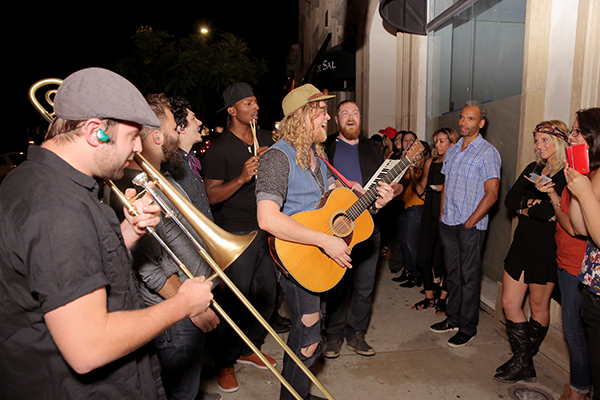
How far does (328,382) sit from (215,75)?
32.6 ft

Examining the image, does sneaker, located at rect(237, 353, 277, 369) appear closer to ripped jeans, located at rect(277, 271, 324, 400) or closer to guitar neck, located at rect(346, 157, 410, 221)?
ripped jeans, located at rect(277, 271, 324, 400)

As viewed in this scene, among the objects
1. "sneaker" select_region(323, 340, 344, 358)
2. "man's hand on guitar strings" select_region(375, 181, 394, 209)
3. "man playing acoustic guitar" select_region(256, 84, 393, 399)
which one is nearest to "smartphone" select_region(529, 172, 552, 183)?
"man's hand on guitar strings" select_region(375, 181, 394, 209)

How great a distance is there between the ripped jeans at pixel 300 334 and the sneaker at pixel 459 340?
208 centimetres

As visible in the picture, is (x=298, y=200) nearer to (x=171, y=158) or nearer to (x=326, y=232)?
(x=326, y=232)

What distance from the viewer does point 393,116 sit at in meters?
9.30

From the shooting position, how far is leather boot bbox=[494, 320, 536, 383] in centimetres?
330

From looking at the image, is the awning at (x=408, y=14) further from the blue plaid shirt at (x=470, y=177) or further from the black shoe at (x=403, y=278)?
the black shoe at (x=403, y=278)

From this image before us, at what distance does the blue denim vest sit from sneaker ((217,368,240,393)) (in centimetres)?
175

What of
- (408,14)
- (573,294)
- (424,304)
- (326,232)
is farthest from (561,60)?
(408,14)

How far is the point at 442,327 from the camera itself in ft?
14.0

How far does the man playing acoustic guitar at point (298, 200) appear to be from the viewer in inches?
93.7

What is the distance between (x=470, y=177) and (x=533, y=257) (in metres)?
1.08

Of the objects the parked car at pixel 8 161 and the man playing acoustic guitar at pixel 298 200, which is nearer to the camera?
the man playing acoustic guitar at pixel 298 200

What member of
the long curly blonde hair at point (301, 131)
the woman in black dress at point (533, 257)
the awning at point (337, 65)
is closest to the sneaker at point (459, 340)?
the woman in black dress at point (533, 257)
